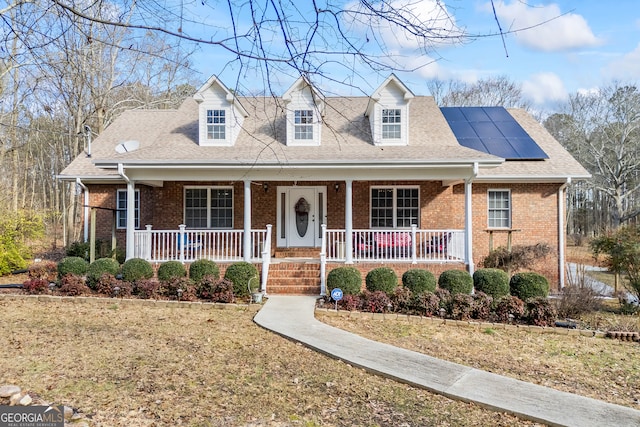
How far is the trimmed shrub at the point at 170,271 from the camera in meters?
11.0

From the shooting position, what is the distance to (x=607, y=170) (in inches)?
1422

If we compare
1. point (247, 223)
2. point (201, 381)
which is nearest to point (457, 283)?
point (247, 223)

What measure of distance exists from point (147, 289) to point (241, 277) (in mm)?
2320

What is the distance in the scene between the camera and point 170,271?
11.1m

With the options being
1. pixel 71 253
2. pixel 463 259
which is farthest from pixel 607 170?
pixel 71 253

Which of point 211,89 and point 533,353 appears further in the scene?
point 211,89

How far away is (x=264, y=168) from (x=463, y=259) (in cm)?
622

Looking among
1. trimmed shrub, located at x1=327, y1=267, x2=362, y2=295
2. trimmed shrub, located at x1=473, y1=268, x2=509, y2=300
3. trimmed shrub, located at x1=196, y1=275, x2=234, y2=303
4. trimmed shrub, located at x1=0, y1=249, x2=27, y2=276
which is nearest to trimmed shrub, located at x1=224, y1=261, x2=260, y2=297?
trimmed shrub, located at x1=196, y1=275, x2=234, y2=303

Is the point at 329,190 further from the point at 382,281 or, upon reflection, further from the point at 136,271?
the point at 136,271

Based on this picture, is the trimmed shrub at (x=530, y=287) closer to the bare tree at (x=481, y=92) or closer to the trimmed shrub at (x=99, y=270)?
the trimmed shrub at (x=99, y=270)

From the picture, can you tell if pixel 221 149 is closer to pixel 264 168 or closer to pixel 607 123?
pixel 264 168

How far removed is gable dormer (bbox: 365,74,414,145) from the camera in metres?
13.7

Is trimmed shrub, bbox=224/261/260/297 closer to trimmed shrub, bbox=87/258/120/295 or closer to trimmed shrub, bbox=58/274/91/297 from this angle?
trimmed shrub, bbox=87/258/120/295

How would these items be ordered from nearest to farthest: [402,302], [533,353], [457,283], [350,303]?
[533,353] → [402,302] → [350,303] → [457,283]
